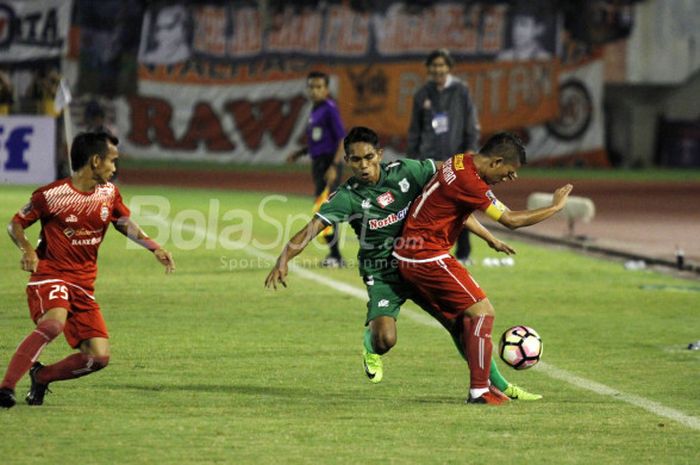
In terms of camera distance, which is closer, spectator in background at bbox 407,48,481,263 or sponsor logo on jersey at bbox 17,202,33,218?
sponsor logo on jersey at bbox 17,202,33,218

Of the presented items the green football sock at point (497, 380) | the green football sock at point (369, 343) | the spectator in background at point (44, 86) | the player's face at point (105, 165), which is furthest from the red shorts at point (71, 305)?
the spectator in background at point (44, 86)

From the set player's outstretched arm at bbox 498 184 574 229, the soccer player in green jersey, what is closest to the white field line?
the soccer player in green jersey

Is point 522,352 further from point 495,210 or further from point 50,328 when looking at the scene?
point 50,328

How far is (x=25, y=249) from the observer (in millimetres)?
8812

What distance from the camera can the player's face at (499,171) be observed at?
9.18 metres

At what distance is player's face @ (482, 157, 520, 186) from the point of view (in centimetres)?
918

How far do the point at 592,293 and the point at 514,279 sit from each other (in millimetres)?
1397

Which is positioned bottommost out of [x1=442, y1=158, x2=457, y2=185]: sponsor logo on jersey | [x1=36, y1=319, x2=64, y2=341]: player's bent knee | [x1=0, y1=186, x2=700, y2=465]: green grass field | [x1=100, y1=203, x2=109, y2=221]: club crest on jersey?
[x1=0, y1=186, x2=700, y2=465]: green grass field

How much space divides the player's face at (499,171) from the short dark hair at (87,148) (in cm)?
225

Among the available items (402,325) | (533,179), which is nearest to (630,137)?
(533,179)

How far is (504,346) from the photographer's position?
9883mm

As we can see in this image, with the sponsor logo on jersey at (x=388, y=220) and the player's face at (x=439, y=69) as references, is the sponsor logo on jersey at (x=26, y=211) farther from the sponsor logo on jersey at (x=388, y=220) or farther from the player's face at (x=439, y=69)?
the player's face at (x=439, y=69)

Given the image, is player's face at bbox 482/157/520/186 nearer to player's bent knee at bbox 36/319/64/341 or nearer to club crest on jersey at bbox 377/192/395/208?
club crest on jersey at bbox 377/192/395/208

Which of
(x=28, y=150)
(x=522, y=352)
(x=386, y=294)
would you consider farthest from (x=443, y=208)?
(x=28, y=150)
